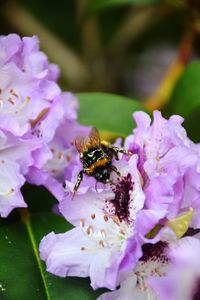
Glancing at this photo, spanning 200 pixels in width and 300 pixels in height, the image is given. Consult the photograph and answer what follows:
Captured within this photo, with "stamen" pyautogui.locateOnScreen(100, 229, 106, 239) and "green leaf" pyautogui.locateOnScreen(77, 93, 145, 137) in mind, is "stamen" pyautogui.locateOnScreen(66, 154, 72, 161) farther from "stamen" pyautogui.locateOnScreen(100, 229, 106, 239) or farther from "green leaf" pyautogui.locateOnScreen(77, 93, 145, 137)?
"stamen" pyautogui.locateOnScreen(100, 229, 106, 239)

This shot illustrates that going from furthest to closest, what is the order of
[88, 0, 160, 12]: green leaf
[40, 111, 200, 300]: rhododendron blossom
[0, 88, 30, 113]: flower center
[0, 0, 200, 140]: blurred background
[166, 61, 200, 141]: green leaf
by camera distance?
1. [0, 0, 200, 140]: blurred background
2. [88, 0, 160, 12]: green leaf
3. [166, 61, 200, 141]: green leaf
4. [0, 88, 30, 113]: flower center
5. [40, 111, 200, 300]: rhododendron blossom

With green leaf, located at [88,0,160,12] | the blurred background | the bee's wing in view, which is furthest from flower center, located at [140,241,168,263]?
green leaf, located at [88,0,160,12]

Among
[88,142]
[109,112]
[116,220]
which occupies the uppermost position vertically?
[109,112]

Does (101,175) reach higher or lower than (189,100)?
lower

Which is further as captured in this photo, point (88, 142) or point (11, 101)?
point (11, 101)

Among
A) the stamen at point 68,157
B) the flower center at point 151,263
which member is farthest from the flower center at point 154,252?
the stamen at point 68,157

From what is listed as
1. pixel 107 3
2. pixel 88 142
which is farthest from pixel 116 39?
pixel 88 142

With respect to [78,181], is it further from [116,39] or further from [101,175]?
[116,39]
